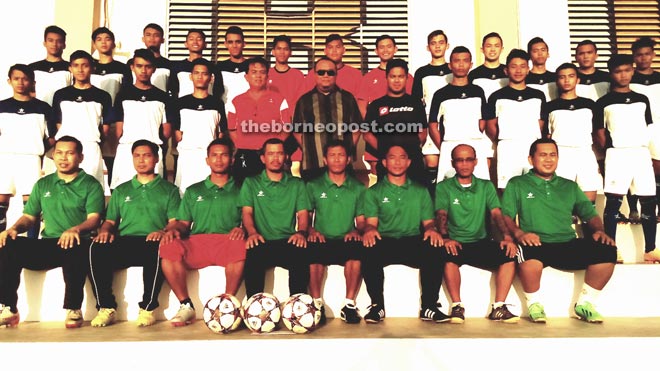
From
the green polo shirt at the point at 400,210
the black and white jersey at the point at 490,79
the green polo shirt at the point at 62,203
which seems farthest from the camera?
the black and white jersey at the point at 490,79

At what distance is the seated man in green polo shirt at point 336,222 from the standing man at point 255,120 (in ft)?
2.56

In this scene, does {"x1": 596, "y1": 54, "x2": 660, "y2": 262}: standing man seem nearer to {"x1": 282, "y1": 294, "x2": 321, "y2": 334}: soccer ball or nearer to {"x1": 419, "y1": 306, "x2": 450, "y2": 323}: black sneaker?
{"x1": 419, "y1": 306, "x2": 450, "y2": 323}: black sneaker

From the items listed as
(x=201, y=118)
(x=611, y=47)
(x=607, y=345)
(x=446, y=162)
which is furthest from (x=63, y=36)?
(x=611, y=47)

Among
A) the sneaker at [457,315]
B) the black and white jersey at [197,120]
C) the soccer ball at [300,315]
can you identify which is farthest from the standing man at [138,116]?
the sneaker at [457,315]

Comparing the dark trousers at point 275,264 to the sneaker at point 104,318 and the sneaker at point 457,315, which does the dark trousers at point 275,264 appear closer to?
the sneaker at point 104,318

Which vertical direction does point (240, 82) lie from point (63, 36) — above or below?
below

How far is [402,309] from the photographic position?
4547 mm

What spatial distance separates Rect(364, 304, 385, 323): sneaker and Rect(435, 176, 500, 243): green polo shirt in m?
0.91

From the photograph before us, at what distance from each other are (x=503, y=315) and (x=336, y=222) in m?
1.50

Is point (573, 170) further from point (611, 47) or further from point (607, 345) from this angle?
point (611, 47)

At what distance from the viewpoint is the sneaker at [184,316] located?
13.6 feet

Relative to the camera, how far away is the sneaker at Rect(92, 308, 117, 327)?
4127 mm

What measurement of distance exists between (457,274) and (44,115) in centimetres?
422

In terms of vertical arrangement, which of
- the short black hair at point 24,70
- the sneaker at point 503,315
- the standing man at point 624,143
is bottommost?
the sneaker at point 503,315
